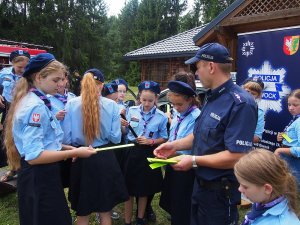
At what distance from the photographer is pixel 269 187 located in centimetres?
178

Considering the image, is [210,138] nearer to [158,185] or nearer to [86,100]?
[86,100]

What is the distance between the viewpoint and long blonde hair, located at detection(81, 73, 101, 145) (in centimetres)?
321

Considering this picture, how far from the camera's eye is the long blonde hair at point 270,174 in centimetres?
178

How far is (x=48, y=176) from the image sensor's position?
104 inches

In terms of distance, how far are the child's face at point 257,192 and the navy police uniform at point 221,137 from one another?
43cm

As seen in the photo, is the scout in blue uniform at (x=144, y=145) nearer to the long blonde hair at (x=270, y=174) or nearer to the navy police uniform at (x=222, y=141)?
the navy police uniform at (x=222, y=141)

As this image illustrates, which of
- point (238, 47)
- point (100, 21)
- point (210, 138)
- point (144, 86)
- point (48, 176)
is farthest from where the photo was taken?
point (100, 21)

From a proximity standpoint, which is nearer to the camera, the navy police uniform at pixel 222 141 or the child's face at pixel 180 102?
the navy police uniform at pixel 222 141

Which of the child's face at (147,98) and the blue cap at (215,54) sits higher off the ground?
the blue cap at (215,54)

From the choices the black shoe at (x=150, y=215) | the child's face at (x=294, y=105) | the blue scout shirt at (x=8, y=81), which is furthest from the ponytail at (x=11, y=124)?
the child's face at (x=294, y=105)

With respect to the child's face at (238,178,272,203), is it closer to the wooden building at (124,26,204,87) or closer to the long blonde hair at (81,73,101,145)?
the long blonde hair at (81,73,101,145)

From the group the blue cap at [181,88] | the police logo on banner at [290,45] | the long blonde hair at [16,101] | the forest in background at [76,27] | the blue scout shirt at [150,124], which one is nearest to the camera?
the long blonde hair at [16,101]

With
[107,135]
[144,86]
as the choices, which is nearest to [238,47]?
[144,86]

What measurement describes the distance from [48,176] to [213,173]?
1.31 m
